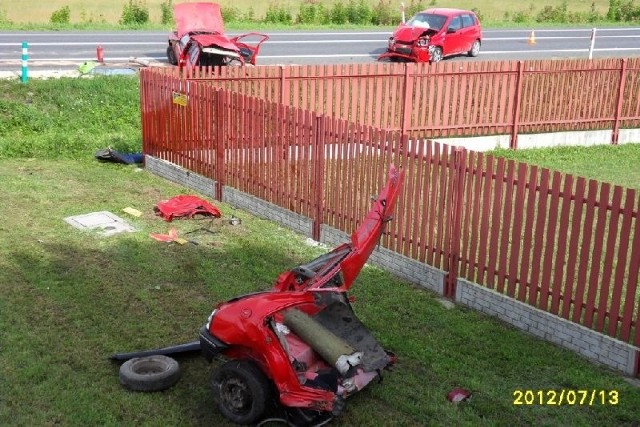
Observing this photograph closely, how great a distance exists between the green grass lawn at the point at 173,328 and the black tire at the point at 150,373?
0.08 m

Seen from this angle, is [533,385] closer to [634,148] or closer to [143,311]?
[143,311]

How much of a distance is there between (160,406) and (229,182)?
623cm

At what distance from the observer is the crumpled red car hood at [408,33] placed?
2442 centimetres

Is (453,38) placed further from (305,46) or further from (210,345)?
(210,345)

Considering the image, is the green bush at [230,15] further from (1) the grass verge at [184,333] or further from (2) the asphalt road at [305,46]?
(1) the grass verge at [184,333]

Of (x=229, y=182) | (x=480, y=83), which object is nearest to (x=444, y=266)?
(x=229, y=182)

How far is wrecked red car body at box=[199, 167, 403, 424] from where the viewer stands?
5801 mm

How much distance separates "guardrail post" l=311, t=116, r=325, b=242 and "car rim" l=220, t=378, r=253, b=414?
4565 mm

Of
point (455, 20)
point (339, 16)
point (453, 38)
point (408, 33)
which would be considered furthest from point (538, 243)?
point (339, 16)

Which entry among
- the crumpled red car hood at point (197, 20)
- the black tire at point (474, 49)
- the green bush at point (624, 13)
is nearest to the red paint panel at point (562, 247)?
the crumpled red car hood at point (197, 20)

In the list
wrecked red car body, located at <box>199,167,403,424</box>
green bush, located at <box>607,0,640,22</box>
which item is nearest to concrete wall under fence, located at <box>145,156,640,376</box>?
wrecked red car body, located at <box>199,167,403,424</box>

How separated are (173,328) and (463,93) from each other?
1020 cm

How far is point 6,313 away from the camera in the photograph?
7.89 m

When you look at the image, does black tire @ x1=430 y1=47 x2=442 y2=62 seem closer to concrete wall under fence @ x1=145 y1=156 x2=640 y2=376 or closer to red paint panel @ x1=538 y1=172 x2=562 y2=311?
concrete wall under fence @ x1=145 y1=156 x2=640 y2=376
